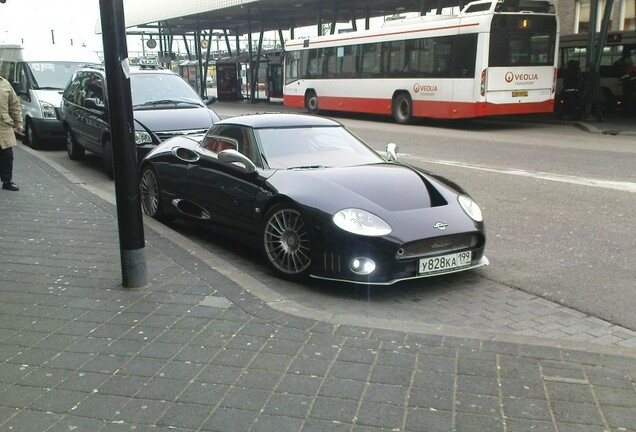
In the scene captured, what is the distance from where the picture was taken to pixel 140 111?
10.8 meters

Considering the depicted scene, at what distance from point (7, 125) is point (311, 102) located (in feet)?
64.6

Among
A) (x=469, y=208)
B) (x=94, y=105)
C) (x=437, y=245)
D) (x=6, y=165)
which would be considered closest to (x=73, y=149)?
(x=94, y=105)

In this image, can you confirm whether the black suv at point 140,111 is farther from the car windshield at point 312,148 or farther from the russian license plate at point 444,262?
the russian license plate at point 444,262

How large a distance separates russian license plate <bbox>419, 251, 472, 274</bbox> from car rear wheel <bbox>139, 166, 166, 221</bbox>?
3.70m

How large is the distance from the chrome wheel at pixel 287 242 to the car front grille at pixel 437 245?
0.81 metres

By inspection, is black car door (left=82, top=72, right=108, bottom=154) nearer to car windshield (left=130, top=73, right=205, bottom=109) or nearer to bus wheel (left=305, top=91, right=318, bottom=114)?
car windshield (left=130, top=73, right=205, bottom=109)

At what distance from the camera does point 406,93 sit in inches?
860

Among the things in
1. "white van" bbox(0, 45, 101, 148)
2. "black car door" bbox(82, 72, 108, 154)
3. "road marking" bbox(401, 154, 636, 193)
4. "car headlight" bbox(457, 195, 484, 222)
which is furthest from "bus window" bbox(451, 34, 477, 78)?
"car headlight" bbox(457, 195, 484, 222)

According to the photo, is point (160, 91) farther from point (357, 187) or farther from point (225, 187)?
point (357, 187)

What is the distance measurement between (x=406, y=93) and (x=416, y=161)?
9.62 metres

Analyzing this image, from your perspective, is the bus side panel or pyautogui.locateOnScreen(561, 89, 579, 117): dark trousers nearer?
pyautogui.locateOnScreen(561, 89, 579, 117): dark trousers

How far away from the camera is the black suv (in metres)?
10.4

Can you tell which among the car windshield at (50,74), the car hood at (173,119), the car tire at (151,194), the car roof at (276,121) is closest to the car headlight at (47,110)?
the car windshield at (50,74)

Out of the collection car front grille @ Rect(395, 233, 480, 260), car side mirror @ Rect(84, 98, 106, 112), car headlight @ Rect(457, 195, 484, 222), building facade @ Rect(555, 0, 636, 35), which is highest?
building facade @ Rect(555, 0, 636, 35)
